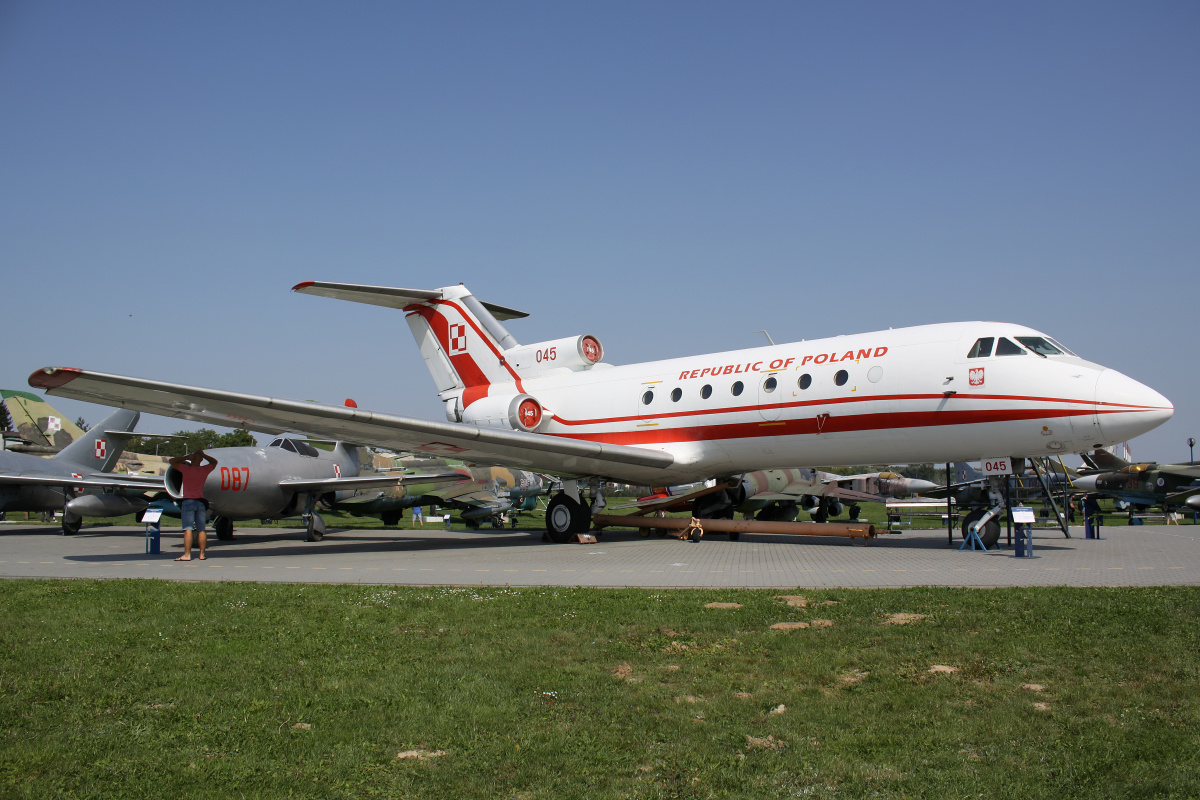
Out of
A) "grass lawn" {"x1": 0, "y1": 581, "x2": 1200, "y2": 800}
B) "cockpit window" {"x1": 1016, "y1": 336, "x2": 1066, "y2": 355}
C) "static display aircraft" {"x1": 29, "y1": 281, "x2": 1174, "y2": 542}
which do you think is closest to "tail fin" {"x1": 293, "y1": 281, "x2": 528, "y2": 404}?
"static display aircraft" {"x1": 29, "y1": 281, "x2": 1174, "y2": 542}

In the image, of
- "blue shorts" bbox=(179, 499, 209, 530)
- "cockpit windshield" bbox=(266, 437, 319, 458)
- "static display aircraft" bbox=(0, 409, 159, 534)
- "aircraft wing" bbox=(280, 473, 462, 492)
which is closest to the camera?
"blue shorts" bbox=(179, 499, 209, 530)

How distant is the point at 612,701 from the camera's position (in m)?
4.86

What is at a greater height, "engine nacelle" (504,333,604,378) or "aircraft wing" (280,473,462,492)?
"engine nacelle" (504,333,604,378)

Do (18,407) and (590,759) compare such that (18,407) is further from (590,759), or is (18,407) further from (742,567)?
(590,759)

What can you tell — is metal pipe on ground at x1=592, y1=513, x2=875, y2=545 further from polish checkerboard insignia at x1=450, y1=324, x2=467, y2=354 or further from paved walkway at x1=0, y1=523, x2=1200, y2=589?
polish checkerboard insignia at x1=450, y1=324, x2=467, y2=354

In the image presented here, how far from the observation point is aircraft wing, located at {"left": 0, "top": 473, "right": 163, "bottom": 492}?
2192 cm

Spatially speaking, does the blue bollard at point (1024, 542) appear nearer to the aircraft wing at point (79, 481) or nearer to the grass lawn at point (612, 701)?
the grass lawn at point (612, 701)

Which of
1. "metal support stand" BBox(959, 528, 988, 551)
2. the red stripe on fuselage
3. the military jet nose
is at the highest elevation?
the red stripe on fuselage

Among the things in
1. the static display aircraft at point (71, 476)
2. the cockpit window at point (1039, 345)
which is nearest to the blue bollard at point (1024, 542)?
the cockpit window at point (1039, 345)

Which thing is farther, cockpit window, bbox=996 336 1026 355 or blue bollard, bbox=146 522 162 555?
blue bollard, bbox=146 522 162 555

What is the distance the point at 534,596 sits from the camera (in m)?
8.47

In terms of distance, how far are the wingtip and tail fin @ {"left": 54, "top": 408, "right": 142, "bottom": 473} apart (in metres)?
14.8

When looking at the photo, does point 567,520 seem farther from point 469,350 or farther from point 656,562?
point 469,350

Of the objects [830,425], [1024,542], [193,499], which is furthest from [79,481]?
[1024,542]
